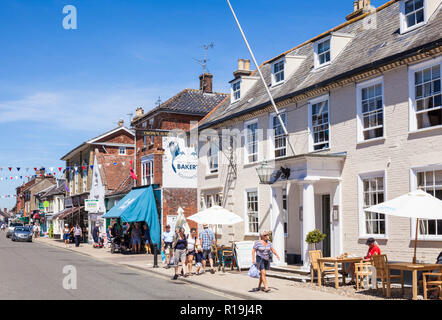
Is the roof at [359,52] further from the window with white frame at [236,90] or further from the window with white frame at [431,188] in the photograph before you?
the window with white frame at [431,188]

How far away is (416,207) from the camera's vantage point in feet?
39.4

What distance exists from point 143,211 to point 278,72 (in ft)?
38.5

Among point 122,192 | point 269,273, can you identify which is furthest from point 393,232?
point 122,192

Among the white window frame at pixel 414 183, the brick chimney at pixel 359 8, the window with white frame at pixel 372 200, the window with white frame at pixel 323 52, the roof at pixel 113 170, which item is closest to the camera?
the white window frame at pixel 414 183

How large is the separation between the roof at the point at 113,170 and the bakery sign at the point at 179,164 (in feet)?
39.9

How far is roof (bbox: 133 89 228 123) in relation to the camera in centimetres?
3453

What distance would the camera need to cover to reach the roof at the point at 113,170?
41.1m

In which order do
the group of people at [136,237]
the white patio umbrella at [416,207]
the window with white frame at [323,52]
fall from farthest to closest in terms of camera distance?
the group of people at [136,237]
the window with white frame at [323,52]
the white patio umbrella at [416,207]

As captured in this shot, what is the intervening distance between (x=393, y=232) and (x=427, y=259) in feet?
4.57

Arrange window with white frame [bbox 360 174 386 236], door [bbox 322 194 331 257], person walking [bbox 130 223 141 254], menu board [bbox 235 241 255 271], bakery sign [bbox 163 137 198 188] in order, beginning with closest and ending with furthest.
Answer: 1. window with white frame [bbox 360 174 386 236]
2. door [bbox 322 194 331 257]
3. menu board [bbox 235 241 255 271]
4. bakery sign [bbox 163 137 198 188]
5. person walking [bbox 130 223 141 254]

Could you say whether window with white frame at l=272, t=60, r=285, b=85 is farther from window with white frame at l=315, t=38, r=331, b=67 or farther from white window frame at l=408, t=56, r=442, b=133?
white window frame at l=408, t=56, r=442, b=133

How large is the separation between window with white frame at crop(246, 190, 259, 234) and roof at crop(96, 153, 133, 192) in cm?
2010

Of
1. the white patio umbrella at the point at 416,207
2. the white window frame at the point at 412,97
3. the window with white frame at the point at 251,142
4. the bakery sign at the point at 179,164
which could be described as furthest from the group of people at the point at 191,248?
the bakery sign at the point at 179,164

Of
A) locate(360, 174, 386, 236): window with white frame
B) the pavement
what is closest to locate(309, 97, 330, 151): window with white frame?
locate(360, 174, 386, 236): window with white frame
